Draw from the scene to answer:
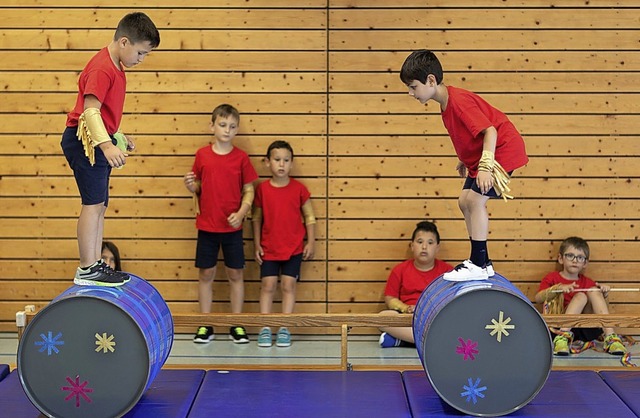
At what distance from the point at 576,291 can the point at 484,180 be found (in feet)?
8.97

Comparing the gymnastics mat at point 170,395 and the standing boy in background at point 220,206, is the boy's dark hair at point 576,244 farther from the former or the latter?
the gymnastics mat at point 170,395

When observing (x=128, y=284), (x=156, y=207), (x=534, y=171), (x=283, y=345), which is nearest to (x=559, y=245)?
(x=534, y=171)

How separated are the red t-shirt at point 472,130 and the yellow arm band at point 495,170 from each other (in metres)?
0.17

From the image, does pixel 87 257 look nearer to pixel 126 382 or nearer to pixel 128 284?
pixel 128 284

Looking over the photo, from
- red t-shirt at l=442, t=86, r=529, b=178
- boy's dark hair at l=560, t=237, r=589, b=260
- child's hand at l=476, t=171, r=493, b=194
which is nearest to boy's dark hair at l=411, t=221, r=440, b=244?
boy's dark hair at l=560, t=237, r=589, b=260

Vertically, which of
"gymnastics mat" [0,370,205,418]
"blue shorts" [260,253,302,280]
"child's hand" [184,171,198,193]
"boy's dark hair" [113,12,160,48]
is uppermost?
"boy's dark hair" [113,12,160,48]

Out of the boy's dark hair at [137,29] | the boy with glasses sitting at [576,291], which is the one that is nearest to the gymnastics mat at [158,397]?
the boy's dark hair at [137,29]

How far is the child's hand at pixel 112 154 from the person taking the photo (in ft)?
15.2

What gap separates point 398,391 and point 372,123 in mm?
2962

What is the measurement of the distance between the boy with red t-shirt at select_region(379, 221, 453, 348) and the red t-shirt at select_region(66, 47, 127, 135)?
9.98ft

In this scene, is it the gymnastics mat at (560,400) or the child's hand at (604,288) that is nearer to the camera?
the gymnastics mat at (560,400)

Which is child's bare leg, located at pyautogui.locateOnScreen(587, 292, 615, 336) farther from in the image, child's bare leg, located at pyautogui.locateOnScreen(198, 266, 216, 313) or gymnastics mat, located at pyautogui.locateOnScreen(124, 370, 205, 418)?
gymnastics mat, located at pyautogui.locateOnScreen(124, 370, 205, 418)

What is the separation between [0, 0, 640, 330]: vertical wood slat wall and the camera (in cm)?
740

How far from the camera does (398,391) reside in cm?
510
